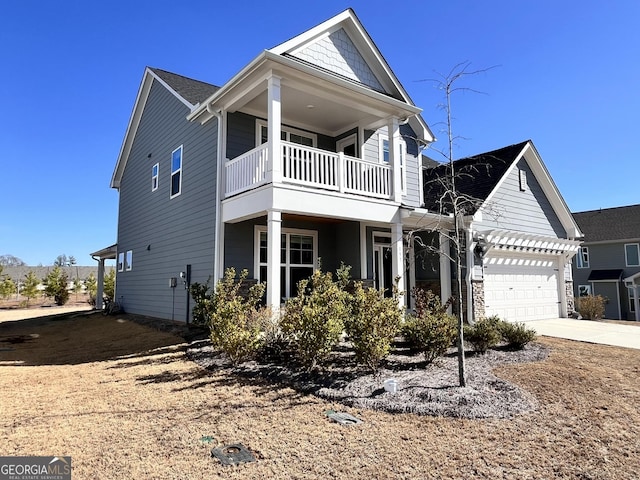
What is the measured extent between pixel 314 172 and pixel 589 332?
385 inches

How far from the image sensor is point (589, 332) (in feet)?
39.1

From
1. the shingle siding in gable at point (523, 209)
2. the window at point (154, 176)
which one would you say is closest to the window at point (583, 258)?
the shingle siding in gable at point (523, 209)

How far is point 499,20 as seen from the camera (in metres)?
10.6

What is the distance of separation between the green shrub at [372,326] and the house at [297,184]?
8.04 ft

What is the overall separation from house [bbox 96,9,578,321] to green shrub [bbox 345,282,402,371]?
2.45m

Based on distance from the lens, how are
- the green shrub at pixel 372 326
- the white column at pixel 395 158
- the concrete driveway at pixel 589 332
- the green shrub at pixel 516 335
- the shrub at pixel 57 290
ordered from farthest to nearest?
1. the shrub at pixel 57 290
2. the white column at pixel 395 158
3. the concrete driveway at pixel 589 332
4. the green shrub at pixel 516 335
5. the green shrub at pixel 372 326

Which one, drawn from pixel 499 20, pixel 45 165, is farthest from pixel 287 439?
pixel 45 165

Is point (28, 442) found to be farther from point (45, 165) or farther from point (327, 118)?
point (45, 165)

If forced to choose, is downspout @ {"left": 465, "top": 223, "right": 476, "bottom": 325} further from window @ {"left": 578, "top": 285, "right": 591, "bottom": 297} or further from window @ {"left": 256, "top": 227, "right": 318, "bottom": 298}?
window @ {"left": 578, "top": 285, "right": 591, "bottom": 297}

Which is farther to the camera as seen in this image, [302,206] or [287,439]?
[302,206]

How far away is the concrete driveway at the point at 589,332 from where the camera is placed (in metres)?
10.3

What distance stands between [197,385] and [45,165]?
27.8 metres

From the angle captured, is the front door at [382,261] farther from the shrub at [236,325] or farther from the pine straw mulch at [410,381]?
the shrub at [236,325]

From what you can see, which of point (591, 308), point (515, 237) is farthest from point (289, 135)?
point (591, 308)
